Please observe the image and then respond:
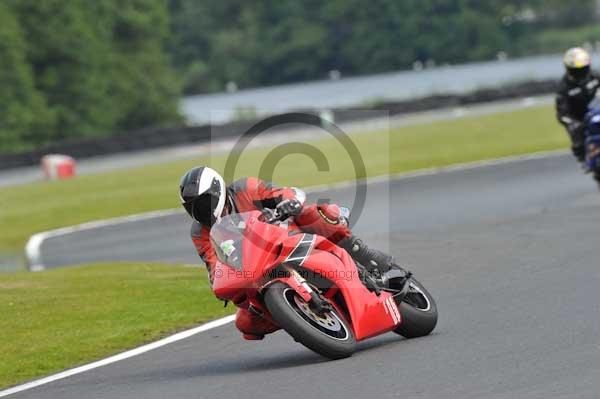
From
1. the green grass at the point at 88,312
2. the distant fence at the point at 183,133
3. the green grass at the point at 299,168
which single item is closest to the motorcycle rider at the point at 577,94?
the green grass at the point at 88,312

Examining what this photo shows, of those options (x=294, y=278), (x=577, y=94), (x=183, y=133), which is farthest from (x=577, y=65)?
(x=183, y=133)

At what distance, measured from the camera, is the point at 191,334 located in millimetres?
8805

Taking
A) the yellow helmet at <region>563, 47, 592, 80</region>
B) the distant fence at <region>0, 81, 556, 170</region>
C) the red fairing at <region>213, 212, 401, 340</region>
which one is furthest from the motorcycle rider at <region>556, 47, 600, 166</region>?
the distant fence at <region>0, 81, 556, 170</region>

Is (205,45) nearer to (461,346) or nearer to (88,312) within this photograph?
(88,312)

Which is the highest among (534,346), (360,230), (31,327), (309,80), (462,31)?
(534,346)

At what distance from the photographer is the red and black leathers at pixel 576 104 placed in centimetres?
1515

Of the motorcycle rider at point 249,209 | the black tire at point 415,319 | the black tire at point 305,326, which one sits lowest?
the black tire at point 415,319

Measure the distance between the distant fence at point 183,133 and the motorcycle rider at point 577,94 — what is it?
22049mm

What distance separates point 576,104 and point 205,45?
60.8 m

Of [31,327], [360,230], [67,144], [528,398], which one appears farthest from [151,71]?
[528,398]

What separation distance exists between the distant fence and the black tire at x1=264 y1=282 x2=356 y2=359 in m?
29.9

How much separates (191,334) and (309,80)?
62446 millimetres

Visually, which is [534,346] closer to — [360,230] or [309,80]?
[360,230]

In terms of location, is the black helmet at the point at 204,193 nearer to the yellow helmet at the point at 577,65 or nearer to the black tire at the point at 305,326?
the black tire at the point at 305,326
